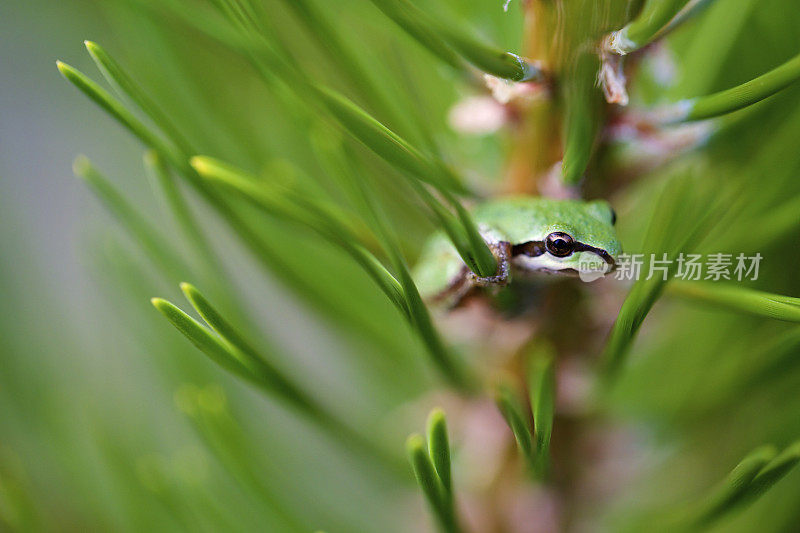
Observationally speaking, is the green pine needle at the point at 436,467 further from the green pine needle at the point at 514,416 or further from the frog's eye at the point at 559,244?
the frog's eye at the point at 559,244

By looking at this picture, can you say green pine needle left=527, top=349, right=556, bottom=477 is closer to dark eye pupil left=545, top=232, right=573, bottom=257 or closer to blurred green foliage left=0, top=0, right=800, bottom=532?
blurred green foliage left=0, top=0, right=800, bottom=532

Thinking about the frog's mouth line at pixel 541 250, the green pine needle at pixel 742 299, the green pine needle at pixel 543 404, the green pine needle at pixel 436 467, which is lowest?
the green pine needle at pixel 436 467

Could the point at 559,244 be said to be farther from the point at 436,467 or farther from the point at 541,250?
the point at 436,467

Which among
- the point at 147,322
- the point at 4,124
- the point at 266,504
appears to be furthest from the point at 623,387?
the point at 4,124

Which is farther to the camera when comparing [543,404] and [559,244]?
[559,244]

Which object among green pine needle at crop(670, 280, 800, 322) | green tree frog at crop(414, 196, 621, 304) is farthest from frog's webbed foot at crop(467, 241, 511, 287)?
green pine needle at crop(670, 280, 800, 322)

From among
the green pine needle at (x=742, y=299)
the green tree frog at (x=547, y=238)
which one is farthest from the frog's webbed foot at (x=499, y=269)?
the green pine needle at (x=742, y=299)

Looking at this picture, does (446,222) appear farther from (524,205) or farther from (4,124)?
(4,124)

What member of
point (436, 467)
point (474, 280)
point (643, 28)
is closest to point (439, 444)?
point (436, 467)

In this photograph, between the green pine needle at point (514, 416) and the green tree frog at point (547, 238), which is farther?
the green tree frog at point (547, 238)
